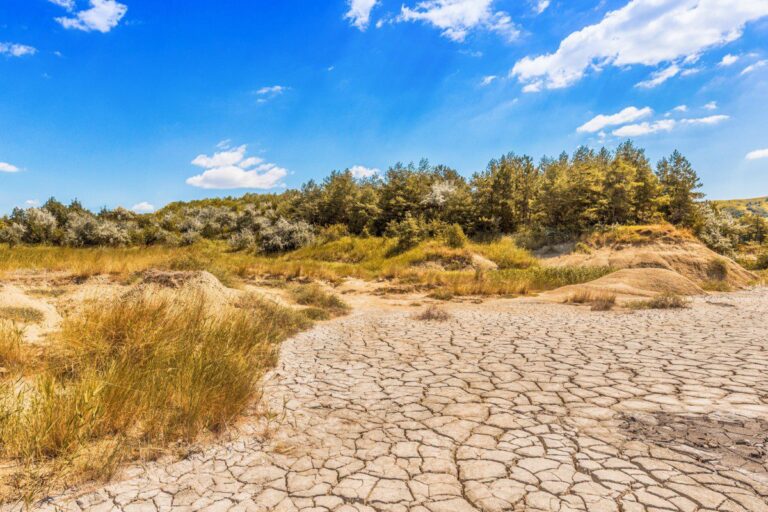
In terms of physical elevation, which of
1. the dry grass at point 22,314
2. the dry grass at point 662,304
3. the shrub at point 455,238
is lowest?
the dry grass at point 662,304

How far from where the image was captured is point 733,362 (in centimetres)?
569

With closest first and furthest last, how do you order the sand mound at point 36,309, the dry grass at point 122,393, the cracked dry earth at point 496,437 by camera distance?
1. the cracked dry earth at point 496,437
2. the dry grass at point 122,393
3. the sand mound at point 36,309

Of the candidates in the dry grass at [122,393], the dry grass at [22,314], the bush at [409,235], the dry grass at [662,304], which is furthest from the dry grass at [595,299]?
the bush at [409,235]

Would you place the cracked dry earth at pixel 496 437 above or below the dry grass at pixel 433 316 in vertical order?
below

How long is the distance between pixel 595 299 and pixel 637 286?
13.5 ft

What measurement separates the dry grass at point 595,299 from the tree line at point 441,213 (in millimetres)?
13471

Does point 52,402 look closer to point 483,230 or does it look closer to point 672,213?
point 483,230

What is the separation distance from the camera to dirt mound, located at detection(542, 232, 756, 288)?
64.4 feet

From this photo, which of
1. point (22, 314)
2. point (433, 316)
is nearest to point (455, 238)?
point (433, 316)

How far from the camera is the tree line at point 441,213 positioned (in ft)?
87.2

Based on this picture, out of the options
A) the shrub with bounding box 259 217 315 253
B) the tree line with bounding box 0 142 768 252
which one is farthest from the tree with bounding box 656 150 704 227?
the shrub with bounding box 259 217 315 253

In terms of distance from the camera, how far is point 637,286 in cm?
1534

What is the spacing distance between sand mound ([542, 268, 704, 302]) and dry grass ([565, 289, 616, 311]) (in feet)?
1.48

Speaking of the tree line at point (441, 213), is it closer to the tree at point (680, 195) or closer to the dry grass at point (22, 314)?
the tree at point (680, 195)
